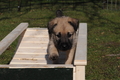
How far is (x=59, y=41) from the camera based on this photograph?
16.4 feet

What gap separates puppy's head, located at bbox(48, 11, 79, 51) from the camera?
4.92 meters

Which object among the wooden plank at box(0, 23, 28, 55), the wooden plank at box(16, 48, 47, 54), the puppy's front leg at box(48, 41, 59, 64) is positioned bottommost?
the wooden plank at box(16, 48, 47, 54)

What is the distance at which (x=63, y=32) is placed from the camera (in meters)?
4.97

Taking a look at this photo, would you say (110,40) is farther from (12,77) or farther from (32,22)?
(12,77)

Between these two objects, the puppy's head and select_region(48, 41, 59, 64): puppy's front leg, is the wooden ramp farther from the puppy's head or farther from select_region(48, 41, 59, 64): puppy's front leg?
the puppy's head

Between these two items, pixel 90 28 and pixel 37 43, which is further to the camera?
pixel 90 28

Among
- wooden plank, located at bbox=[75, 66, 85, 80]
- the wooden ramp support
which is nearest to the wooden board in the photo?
the wooden ramp support

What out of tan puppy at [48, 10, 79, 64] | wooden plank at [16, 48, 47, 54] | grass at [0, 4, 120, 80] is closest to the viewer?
tan puppy at [48, 10, 79, 64]

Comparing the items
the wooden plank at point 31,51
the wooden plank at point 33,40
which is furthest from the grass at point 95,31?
the wooden plank at point 31,51

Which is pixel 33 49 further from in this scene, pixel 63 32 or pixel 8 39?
pixel 63 32

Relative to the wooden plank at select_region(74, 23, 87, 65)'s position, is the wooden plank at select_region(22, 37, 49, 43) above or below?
below

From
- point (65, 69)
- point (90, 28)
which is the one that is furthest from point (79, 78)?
point (90, 28)

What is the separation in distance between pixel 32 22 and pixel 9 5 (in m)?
5.13

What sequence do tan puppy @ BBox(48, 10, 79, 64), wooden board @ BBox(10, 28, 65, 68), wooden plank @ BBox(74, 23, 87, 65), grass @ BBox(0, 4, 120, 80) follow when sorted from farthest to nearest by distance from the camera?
grass @ BBox(0, 4, 120, 80) → wooden board @ BBox(10, 28, 65, 68) → tan puppy @ BBox(48, 10, 79, 64) → wooden plank @ BBox(74, 23, 87, 65)
